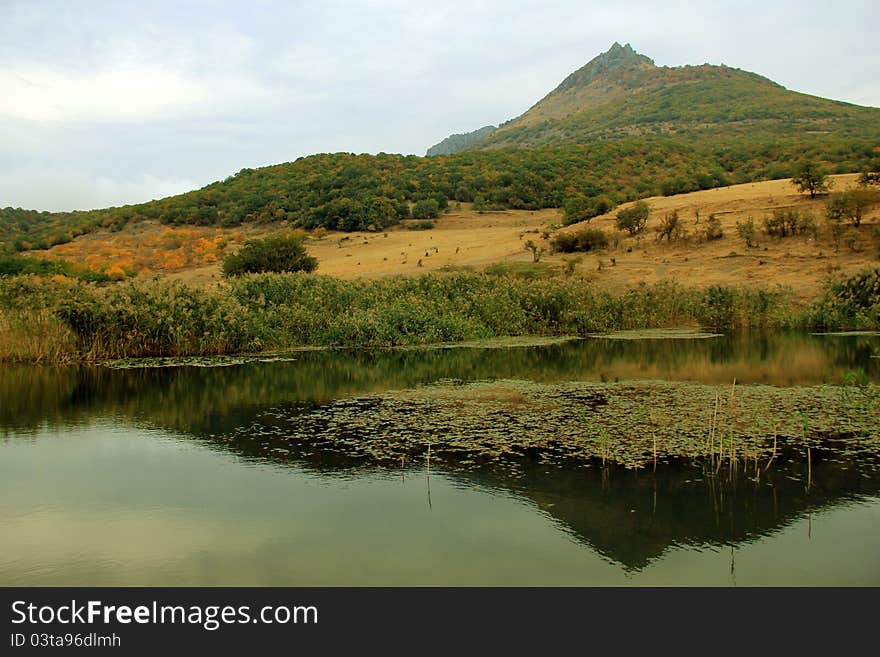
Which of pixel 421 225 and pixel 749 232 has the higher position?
pixel 421 225

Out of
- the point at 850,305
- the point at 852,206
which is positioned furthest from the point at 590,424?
the point at 852,206

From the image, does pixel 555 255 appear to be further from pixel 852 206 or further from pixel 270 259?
pixel 270 259

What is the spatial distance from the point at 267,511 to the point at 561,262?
2527 centimetres

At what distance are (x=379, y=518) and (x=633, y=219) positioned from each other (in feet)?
96.0

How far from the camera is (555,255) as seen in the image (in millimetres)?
32281

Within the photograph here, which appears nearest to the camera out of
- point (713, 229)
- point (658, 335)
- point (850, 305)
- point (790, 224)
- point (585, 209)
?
point (658, 335)

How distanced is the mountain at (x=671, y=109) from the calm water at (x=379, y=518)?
6417 centimetres

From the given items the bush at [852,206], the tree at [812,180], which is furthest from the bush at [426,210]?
the bush at [852,206]

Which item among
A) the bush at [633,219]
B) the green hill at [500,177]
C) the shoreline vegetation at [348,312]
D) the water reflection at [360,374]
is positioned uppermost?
the green hill at [500,177]

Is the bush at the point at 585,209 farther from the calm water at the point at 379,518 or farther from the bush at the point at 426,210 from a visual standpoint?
the calm water at the point at 379,518

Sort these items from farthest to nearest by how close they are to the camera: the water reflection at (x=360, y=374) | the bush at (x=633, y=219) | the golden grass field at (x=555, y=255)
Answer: the bush at (x=633, y=219) < the golden grass field at (x=555, y=255) < the water reflection at (x=360, y=374)

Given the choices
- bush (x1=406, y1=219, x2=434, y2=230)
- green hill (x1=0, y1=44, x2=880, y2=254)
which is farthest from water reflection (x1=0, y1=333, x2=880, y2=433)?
bush (x1=406, y1=219, x2=434, y2=230)

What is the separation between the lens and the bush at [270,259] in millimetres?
31247
